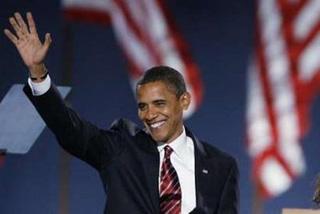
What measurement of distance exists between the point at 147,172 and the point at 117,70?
1.16 meters

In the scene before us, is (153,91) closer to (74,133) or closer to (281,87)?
(74,133)

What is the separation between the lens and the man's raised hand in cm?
145

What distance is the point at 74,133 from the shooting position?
1498 mm

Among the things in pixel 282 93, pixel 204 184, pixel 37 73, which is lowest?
pixel 282 93

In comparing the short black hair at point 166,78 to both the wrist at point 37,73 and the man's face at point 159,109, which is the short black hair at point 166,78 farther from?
the wrist at point 37,73

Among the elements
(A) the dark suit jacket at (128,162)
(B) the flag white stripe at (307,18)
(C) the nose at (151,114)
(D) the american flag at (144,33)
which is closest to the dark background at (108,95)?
(D) the american flag at (144,33)

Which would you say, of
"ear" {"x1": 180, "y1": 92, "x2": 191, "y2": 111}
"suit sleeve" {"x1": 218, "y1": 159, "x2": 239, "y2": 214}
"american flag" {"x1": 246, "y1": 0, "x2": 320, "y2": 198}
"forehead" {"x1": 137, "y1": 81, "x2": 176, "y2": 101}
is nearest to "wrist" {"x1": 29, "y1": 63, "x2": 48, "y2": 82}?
"forehead" {"x1": 137, "y1": 81, "x2": 176, "y2": 101}

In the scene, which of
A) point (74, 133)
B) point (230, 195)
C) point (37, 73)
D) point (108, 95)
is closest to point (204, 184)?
point (230, 195)

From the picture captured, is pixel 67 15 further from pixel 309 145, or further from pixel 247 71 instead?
pixel 309 145

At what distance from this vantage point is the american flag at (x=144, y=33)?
8.77 feet

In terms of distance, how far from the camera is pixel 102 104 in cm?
268

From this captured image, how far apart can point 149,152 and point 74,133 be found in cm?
20

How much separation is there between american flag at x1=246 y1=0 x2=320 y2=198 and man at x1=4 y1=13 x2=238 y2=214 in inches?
41.9

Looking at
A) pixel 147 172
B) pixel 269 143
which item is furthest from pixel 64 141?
pixel 269 143
